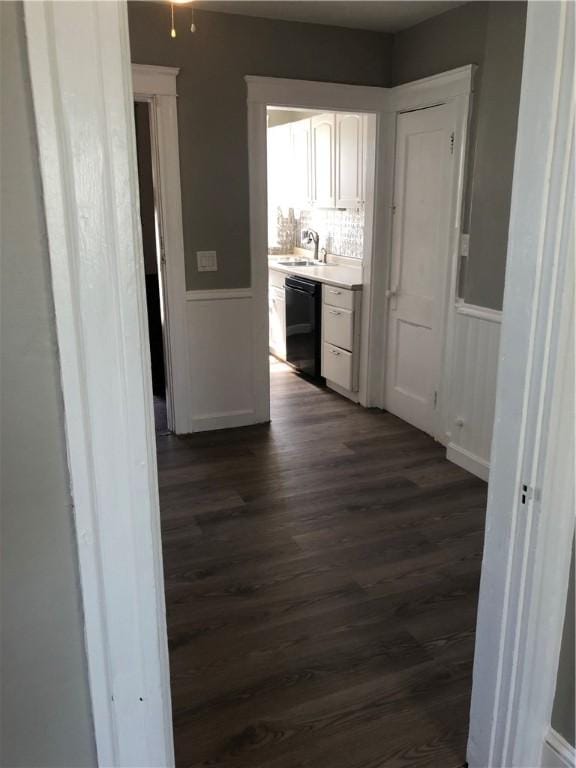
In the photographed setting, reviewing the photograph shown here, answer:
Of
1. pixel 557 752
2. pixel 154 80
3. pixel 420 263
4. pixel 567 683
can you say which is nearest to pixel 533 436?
pixel 567 683

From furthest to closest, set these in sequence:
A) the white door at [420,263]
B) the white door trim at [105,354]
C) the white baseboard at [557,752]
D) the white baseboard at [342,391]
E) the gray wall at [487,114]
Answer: the white baseboard at [342,391] < the white door at [420,263] < the gray wall at [487,114] < the white baseboard at [557,752] < the white door trim at [105,354]

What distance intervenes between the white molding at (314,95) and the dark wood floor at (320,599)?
2.17 meters

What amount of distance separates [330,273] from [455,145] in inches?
70.4

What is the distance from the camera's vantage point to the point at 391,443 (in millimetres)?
4066

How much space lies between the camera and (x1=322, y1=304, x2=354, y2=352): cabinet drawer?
4.70 metres

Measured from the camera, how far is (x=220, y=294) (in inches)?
162

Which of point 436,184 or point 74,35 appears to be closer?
point 74,35

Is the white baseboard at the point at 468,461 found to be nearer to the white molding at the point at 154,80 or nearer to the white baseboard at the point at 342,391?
the white baseboard at the point at 342,391

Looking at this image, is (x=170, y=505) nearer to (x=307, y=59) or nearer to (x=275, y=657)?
(x=275, y=657)

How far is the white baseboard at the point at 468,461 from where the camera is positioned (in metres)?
3.54

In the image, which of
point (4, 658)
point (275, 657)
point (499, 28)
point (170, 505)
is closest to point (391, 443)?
point (170, 505)

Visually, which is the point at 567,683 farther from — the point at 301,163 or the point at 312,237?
the point at 312,237

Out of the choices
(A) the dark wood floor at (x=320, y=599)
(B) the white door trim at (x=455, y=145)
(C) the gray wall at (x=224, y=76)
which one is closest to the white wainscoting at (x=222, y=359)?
(C) the gray wall at (x=224, y=76)

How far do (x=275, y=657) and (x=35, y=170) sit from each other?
70.7 inches
